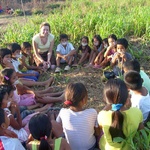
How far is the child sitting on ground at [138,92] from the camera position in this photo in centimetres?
281

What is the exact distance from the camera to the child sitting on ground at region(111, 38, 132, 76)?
14.1 feet

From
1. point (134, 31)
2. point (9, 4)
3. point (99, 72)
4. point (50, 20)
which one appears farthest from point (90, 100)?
point (9, 4)

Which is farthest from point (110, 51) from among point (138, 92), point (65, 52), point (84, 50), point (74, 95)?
point (74, 95)

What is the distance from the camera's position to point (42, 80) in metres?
4.70

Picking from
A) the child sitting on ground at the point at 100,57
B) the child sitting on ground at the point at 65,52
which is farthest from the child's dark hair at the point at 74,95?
the child sitting on ground at the point at 65,52

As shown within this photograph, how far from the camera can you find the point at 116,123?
229 cm

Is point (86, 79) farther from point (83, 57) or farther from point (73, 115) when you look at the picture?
point (73, 115)

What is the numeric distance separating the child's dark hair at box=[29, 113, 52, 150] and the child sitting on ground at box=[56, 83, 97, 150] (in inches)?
13.8

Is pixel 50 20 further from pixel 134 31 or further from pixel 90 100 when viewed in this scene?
pixel 90 100

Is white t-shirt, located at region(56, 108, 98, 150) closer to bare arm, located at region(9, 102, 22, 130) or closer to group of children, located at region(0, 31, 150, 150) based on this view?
group of children, located at region(0, 31, 150, 150)

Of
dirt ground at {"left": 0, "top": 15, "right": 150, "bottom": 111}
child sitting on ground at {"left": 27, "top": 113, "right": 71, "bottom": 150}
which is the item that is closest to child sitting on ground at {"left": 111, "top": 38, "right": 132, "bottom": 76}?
dirt ground at {"left": 0, "top": 15, "right": 150, "bottom": 111}

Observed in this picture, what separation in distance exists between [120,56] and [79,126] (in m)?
2.22

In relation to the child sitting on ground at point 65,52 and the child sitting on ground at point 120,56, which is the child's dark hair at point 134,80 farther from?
the child sitting on ground at point 65,52

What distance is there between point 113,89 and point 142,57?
2828mm
